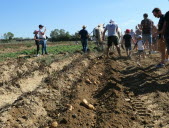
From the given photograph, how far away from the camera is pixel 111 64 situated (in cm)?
852

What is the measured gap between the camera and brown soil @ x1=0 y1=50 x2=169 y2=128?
389 cm

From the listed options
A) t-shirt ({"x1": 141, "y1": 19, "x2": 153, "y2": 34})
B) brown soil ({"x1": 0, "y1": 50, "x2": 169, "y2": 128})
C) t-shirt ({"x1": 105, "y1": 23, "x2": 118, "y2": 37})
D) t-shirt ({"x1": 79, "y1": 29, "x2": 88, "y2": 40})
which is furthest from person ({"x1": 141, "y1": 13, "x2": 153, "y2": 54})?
t-shirt ({"x1": 79, "y1": 29, "x2": 88, "y2": 40})

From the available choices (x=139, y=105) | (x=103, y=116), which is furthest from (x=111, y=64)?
(x=103, y=116)

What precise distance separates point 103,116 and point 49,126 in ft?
2.72

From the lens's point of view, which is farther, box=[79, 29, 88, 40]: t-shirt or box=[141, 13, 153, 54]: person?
box=[79, 29, 88, 40]: t-shirt

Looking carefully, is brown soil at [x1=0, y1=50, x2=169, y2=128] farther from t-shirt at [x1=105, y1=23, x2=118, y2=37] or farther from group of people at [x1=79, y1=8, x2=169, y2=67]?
t-shirt at [x1=105, y1=23, x2=118, y2=37]

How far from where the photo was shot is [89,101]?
16.1 feet

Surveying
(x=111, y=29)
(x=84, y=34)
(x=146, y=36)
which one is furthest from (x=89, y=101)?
(x=84, y=34)

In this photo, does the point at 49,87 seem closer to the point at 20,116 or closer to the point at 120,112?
the point at 20,116

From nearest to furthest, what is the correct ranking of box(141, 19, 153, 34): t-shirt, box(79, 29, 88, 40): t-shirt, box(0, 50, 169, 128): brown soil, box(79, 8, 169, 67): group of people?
box(0, 50, 169, 128): brown soil < box(79, 8, 169, 67): group of people < box(141, 19, 153, 34): t-shirt < box(79, 29, 88, 40): t-shirt

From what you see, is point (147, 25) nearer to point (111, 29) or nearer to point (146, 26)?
Result: point (146, 26)

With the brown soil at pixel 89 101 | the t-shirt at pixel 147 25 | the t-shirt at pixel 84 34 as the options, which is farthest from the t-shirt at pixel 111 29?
the t-shirt at pixel 84 34

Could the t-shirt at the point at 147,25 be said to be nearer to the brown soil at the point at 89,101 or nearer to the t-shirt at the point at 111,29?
the t-shirt at the point at 111,29

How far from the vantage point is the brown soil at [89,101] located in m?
3.89
